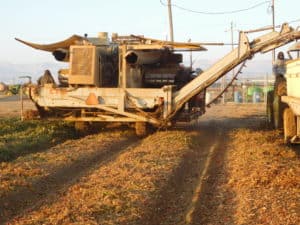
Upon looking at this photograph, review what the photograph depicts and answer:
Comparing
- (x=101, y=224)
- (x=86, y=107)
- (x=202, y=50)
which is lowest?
(x=101, y=224)

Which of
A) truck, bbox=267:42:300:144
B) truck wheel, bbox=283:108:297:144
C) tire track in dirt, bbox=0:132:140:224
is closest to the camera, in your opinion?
tire track in dirt, bbox=0:132:140:224

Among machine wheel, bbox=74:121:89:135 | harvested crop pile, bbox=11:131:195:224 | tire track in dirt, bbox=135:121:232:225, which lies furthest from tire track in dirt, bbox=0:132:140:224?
machine wheel, bbox=74:121:89:135

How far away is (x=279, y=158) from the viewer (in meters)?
11.0

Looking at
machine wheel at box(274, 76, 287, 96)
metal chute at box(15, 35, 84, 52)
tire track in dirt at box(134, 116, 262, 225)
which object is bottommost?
tire track in dirt at box(134, 116, 262, 225)

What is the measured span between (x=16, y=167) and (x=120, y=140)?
497 centimetres

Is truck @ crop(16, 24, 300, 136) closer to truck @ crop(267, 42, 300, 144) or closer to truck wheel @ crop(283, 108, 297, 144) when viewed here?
truck @ crop(267, 42, 300, 144)

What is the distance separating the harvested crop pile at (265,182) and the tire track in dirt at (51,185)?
263 cm

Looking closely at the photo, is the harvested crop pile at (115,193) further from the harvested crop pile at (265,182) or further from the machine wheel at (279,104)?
the machine wheel at (279,104)

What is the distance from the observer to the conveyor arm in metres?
14.4

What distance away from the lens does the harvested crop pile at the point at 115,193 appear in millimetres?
6832

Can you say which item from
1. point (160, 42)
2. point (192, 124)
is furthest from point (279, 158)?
point (192, 124)

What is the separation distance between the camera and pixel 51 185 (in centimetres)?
912

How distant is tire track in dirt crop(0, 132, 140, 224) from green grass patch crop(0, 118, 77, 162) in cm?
179

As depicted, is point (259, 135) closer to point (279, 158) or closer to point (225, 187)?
point (279, 158)
